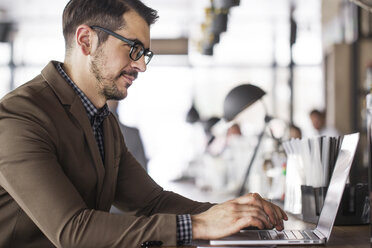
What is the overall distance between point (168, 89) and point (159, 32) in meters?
1.26

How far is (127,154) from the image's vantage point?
6.42 feet

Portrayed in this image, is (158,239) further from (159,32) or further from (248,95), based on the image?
(159,32)

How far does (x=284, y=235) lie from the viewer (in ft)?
4.55

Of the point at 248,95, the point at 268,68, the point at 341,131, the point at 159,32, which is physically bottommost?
the point at 341,131

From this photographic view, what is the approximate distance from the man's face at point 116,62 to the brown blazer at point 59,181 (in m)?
0.13

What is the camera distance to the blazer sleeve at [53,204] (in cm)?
125

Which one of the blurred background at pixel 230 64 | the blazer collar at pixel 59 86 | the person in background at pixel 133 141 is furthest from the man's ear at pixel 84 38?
the blurred background at pixel 230 64

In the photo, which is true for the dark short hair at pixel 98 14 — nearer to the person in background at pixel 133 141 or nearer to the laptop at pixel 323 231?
the laptop at pixel 323 231

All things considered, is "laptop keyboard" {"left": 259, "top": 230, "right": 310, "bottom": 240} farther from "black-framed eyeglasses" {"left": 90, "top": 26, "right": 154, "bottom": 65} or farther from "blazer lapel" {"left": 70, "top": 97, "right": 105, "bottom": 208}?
"black-framed eyeglasses" {"left": 90, "top": 26, "right": 154, "bottom": 65}

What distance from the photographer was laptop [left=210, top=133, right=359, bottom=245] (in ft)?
Answer: 4.19

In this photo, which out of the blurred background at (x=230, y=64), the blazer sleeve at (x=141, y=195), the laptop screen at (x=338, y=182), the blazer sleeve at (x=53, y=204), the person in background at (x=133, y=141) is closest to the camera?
the blazer sleeve at (x=53, y=204)

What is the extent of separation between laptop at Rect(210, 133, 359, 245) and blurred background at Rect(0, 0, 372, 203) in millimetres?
5827

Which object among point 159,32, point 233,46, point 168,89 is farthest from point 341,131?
point 159,32

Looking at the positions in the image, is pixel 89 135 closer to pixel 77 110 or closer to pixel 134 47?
pixel 77 110
